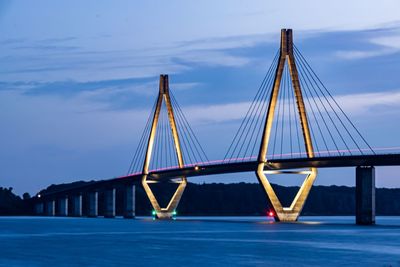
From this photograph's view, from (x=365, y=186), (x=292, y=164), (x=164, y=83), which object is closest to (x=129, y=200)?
(x=164, y=83)

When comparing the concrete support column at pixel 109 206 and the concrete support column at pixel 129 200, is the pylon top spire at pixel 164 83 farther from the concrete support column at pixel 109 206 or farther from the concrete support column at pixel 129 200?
the concrete support column at pixel 109 206

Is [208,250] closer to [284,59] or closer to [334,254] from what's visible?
[334,254]

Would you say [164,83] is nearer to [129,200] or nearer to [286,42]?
[129,200]

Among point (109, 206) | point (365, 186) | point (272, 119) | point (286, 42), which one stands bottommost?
point (109, 206)

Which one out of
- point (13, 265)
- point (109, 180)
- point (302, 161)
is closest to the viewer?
point (13, 265)

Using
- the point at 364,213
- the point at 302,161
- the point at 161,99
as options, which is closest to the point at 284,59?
the point at 302,161

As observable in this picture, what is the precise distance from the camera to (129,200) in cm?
16588

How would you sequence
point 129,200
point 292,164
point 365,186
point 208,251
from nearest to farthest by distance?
1. point 208,251
2. point 365,186
3. point 292,164
4. point 129,200

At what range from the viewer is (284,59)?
11031cm

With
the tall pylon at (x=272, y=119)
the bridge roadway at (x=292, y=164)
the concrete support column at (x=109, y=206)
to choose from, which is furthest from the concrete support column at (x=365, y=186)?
the concrete support column at (x=109, y=206)

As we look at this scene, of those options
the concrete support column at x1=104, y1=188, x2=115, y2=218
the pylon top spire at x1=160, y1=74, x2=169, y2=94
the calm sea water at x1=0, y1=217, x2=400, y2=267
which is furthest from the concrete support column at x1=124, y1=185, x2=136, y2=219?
the calm sea water at x1=0, y1=217, x2=400, y2=267

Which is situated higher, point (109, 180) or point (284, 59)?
point (284, 59)

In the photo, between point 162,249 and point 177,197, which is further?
point 177,197

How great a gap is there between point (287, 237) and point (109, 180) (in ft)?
265
